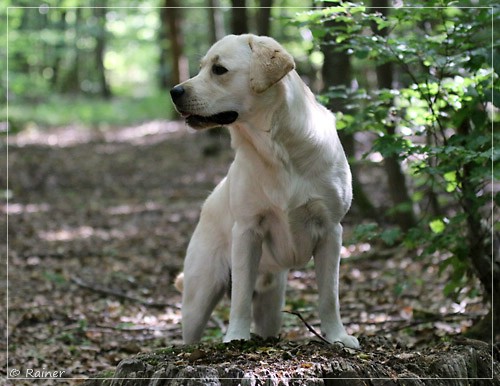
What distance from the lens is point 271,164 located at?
12.4 ft

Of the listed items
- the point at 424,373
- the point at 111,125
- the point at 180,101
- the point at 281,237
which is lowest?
the point at 111,125

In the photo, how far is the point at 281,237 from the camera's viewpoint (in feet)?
12.9

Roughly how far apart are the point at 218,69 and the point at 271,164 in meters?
0.62

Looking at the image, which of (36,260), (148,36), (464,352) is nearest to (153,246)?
(36,260)

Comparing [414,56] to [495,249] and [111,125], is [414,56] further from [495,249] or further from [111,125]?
[111,125]

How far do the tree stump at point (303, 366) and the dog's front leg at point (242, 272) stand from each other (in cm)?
14

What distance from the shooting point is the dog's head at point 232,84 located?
365cm

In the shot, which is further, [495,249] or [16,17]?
[16,17]

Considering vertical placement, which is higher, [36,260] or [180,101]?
[180,101]

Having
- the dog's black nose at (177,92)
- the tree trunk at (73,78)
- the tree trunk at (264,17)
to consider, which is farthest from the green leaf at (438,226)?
the tree trunk at (73,78)

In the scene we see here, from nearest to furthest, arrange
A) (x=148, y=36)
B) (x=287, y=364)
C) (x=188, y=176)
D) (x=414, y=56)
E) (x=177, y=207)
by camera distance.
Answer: (x=287, y=364)
(x=414, y=56)
(x=177, y=207)
(x=188, y=176)
(x=148, y=36)

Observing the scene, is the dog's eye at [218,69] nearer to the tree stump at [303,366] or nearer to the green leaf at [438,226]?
the tree stump at [303,366]

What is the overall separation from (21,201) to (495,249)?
9214 millimetres

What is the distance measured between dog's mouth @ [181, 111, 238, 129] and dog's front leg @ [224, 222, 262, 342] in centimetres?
61
